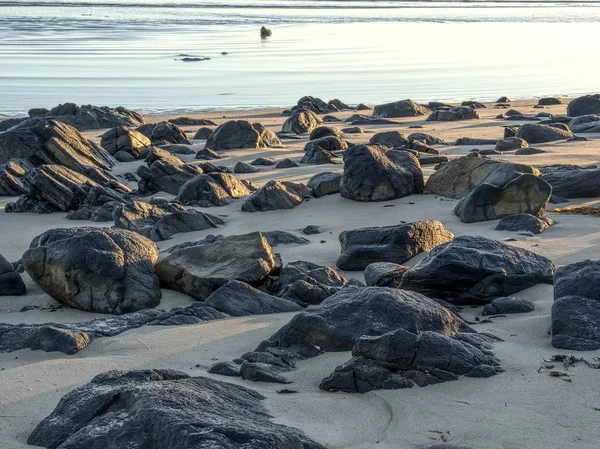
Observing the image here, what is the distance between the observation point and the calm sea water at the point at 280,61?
22.2 m

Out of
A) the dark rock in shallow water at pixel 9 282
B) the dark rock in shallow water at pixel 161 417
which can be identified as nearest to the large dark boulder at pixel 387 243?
the dark rock in shallow water at pixel 9 282

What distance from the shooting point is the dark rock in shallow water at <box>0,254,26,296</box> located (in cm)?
665

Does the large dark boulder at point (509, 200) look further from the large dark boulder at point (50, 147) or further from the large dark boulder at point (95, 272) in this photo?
the large dark boulder at point (50, 147)

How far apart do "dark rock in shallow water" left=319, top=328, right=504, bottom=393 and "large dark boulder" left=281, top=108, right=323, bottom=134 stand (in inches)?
451

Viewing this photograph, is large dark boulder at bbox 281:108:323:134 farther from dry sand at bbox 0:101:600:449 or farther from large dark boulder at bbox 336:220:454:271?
large dark boulder at bbox 336:220:454:271

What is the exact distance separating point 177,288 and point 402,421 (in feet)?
9.60

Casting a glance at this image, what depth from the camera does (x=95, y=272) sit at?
6.28 metres

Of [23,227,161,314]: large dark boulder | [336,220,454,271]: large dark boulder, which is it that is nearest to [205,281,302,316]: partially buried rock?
[23,227,161,314]: large dark boulder

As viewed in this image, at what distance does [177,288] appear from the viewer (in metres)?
6.58

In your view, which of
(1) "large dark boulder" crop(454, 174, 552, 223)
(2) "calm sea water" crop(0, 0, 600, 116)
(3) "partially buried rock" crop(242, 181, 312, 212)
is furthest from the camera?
(2) "calm sea water" crop(0, 0, 600, 116)


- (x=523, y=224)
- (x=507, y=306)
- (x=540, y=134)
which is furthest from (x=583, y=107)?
(x=507, y=306)

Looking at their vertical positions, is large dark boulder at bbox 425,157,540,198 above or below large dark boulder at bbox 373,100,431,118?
above

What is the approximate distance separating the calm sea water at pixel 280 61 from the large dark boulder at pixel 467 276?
47.6 ft

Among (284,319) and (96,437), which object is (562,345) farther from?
(96,437)
